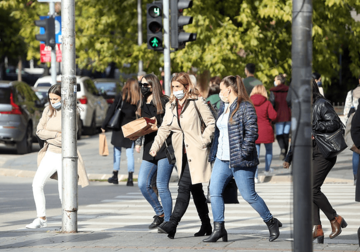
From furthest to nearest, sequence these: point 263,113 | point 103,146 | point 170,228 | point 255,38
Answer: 1. point 255,38
2. point 263,113
3. point 103,146
4. point 170,228

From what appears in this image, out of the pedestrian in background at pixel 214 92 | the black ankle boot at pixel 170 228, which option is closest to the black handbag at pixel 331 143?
the black ankle boot at pixel 170 228

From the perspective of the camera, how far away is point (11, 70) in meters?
77.1

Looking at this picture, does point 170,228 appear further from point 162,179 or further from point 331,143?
point 331,143

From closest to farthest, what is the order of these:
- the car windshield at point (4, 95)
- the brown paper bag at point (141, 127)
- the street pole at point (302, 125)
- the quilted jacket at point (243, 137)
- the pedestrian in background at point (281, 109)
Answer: the street pole at point (302, 125), the quilted jacket at point (243, 137), the brown paper bag at point (141, 127), the pedestrian in background at point (281, 109), the car windshield at point (4, 95)

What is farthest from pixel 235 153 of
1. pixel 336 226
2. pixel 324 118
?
pixel 336 226

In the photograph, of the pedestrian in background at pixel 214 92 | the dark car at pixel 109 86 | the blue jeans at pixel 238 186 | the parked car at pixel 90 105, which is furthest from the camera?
the dark car at pixel 109 86

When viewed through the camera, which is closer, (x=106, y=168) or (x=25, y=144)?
(x=106, y=168)

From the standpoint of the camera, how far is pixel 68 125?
8.20 meters

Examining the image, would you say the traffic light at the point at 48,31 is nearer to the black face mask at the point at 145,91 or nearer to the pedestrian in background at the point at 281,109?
the pedestrian in background at the point at 281,109

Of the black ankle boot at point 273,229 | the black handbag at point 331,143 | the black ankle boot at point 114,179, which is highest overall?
the black handbag at point 331,143

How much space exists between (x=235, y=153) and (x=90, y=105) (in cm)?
1657

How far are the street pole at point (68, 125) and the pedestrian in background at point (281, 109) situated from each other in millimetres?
8860

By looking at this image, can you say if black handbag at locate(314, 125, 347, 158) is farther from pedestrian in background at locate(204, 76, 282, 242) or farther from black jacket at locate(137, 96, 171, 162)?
black jacket at locate(137, 96, 171, 162)

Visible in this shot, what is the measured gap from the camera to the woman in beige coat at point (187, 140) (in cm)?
779
